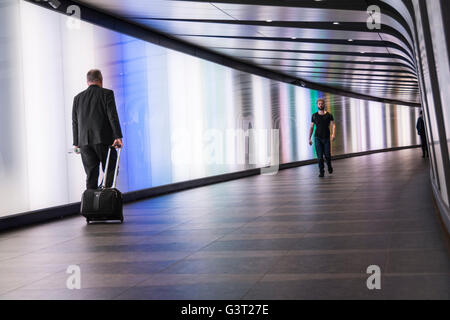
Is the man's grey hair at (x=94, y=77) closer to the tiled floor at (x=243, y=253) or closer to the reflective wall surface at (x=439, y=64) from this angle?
the tiled floor at (x=243, y=253)

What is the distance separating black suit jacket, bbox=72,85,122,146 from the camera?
8438mm

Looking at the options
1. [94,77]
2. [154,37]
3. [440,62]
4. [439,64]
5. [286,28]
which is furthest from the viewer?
[154,37]

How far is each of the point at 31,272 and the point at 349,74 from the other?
2125 cm

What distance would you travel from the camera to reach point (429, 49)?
568cm

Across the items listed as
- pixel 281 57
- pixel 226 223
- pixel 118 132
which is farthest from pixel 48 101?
pixel 281 57

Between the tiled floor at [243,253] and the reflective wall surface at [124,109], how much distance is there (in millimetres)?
1117

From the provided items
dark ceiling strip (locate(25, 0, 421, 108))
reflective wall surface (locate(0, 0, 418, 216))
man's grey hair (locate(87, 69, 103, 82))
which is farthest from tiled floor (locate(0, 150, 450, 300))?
dark ceiling strip (locate(25, 0, 421, 108))

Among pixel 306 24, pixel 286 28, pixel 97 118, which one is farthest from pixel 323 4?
pixel 97 118

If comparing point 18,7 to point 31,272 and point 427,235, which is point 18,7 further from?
point 427,235

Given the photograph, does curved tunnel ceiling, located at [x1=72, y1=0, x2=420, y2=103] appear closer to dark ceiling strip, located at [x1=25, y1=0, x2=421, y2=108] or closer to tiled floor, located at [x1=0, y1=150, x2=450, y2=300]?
dark ceiling strip, located at [x1=25, y1=0, x2=421, y2=108]

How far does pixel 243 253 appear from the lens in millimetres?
5781

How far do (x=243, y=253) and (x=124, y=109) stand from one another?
7356mm

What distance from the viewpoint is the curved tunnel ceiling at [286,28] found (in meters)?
11.1

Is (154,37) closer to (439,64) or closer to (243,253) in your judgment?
(243,253)
